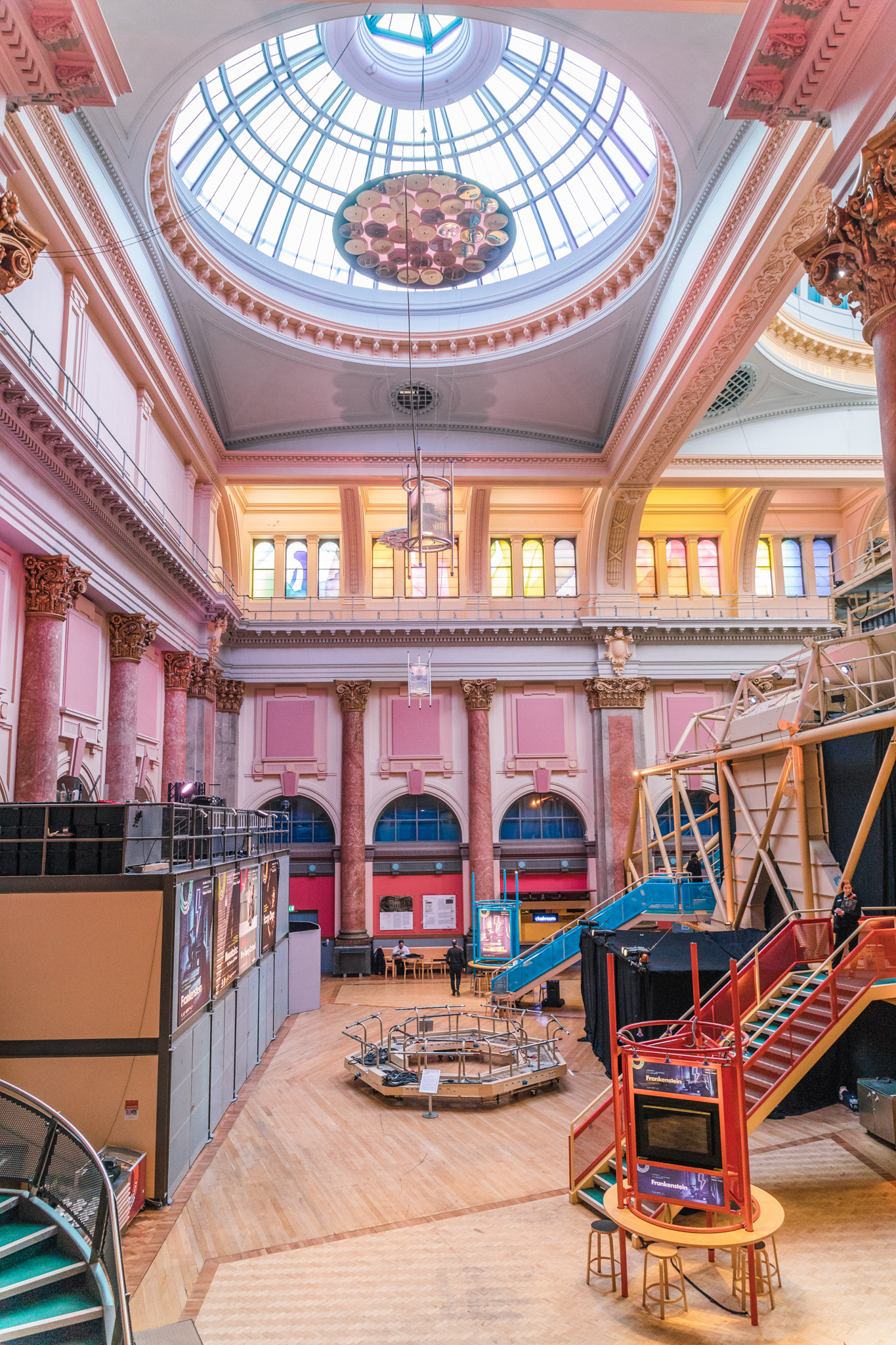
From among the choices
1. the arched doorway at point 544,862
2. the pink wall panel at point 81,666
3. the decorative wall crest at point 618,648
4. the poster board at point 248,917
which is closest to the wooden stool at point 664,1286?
the poster board at point 248,917

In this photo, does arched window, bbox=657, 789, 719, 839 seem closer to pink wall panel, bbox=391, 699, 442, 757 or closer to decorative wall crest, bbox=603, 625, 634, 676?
decorative wall crest, bbox=603, 625, 634, 676

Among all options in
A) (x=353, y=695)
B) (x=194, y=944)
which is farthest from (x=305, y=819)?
(x=194, y=944)

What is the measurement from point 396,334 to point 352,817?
43.4ft

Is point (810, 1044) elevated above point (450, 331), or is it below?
below

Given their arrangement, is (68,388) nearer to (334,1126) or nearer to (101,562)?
(101,562)

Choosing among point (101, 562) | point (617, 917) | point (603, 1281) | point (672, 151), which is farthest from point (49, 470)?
point (617, 917)

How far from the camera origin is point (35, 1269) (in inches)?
230

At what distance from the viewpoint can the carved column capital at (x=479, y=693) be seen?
2675 cm

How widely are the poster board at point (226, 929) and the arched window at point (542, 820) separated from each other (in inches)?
547

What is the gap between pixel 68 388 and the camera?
46.5 ft

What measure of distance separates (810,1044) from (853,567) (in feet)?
58.7

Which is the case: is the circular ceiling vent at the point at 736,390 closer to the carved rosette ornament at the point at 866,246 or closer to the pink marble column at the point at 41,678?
the carved rosette ornament at the point at 866,246

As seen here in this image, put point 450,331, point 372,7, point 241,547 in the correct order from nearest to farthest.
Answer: point 372,7
point 450,331
point 241,547

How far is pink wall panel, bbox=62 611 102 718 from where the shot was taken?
1524 centimetres
